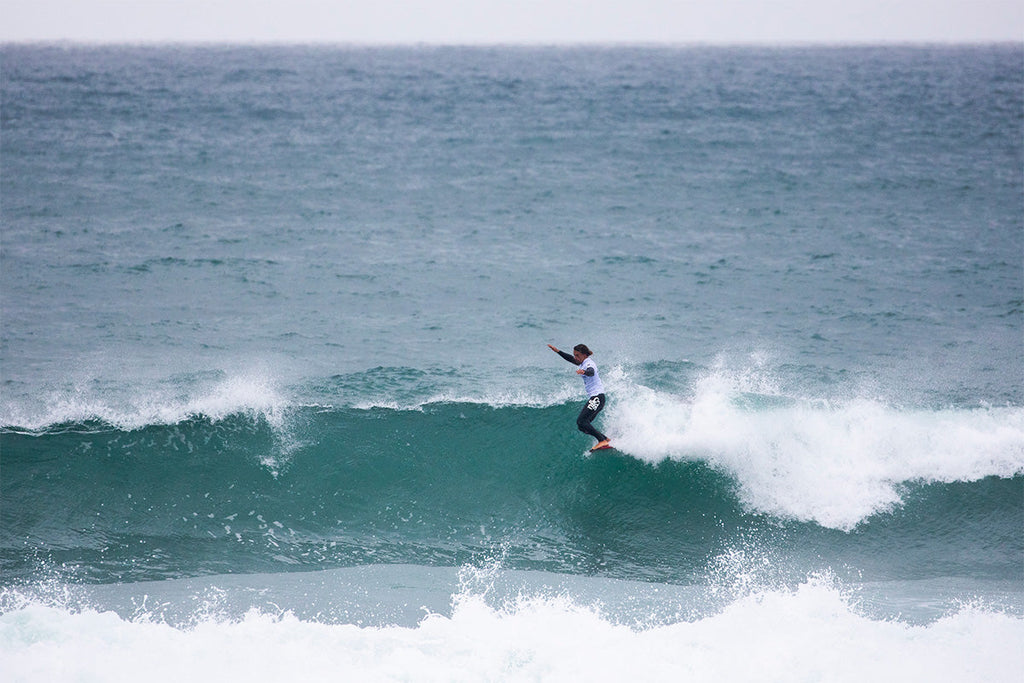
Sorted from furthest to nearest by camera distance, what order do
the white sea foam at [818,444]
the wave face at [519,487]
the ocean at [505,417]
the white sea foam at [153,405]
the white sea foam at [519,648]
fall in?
the white sea foam at [153,405] → the white sea foam at [818,444] → the wave face at [519,487] → the ocean at [505,417] → the white sea foam at [519,648]

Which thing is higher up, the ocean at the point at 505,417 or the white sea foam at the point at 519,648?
the ocean at the point at 505,417

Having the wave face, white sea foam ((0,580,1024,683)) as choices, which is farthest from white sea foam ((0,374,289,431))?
white sea foam ((0,580,1024,683))

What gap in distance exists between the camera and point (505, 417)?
13.6 meters

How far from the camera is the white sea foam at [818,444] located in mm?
11531

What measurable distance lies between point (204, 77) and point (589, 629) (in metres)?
51.6

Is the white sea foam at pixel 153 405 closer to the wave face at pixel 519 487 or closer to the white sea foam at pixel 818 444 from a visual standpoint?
the wave face at pixel 519 487

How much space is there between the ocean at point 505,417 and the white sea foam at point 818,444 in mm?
49

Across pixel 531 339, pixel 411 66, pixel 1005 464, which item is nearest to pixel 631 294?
pixel 531 339

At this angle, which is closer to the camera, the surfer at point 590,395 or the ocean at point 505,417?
A: the ocean at point 505,417

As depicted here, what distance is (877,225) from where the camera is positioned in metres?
24.3

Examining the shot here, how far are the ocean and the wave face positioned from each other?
5 centimetres

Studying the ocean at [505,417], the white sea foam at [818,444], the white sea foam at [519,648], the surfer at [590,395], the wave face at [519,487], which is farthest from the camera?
the white sea foam at [818,444]

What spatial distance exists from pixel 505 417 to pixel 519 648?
17.1 ft

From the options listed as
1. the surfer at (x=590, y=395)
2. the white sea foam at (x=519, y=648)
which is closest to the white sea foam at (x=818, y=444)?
the surfer at (x=590, y=395)
